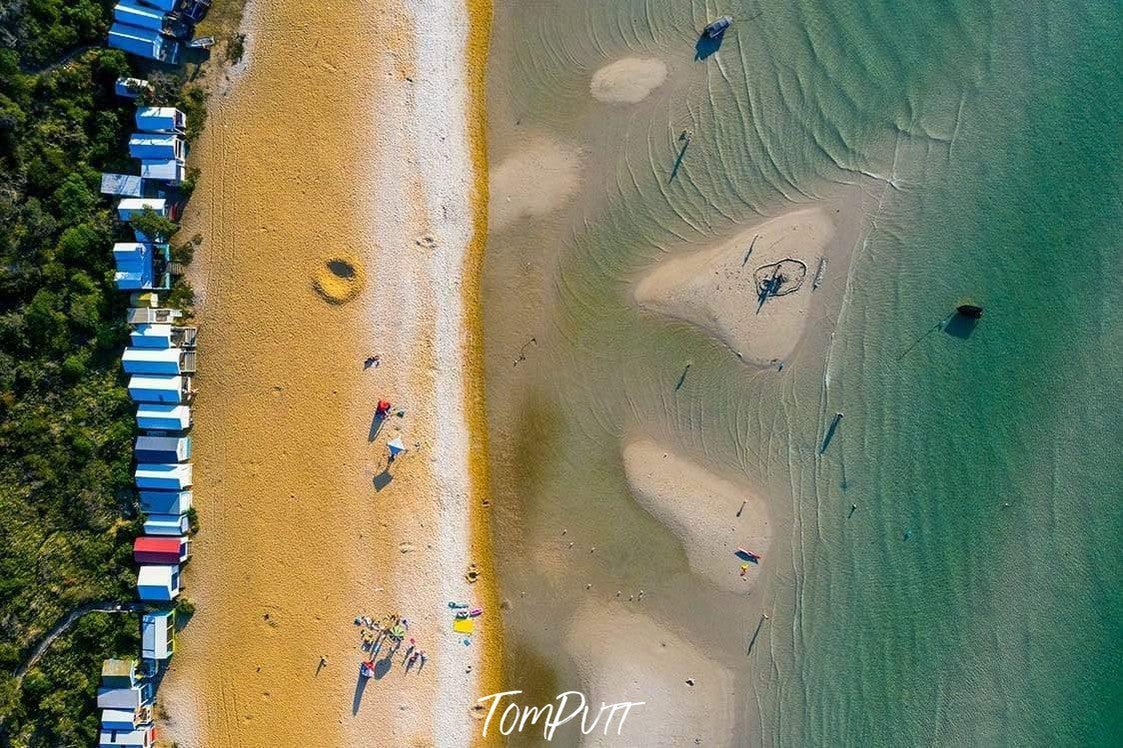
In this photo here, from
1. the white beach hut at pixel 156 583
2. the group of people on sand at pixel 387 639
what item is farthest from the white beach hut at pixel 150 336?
the group of people on sand at pixel 387 639

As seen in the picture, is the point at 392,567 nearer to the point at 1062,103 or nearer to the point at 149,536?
the point at 149,536

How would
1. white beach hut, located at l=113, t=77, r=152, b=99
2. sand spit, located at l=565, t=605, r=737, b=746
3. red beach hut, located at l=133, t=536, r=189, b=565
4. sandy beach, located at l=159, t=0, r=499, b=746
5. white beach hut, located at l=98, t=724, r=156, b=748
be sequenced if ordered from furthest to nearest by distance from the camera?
sand spit, located at l=565, t=605, r=737, b=746 < sandy beach, located at l=159, t=0, r=499, b=746 < red beach hut, located at l=133, t=536, r=189, b=565 < white beach hut, located at l=98, t=724, r=156, b=748 < white beach hut, located at l=113, t=77, r=152, b=99

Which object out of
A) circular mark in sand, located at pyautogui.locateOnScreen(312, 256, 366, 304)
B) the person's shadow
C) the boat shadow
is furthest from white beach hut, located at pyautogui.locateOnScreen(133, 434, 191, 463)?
the boat shadow

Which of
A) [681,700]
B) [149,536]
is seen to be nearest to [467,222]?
[149,536]

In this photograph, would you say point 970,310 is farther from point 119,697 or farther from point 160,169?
point 119,697

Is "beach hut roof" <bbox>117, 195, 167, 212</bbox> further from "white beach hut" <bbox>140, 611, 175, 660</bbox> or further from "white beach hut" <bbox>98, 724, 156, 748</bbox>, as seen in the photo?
"white beach hut" <bbox>98, 724, 156, 748</bbox>
